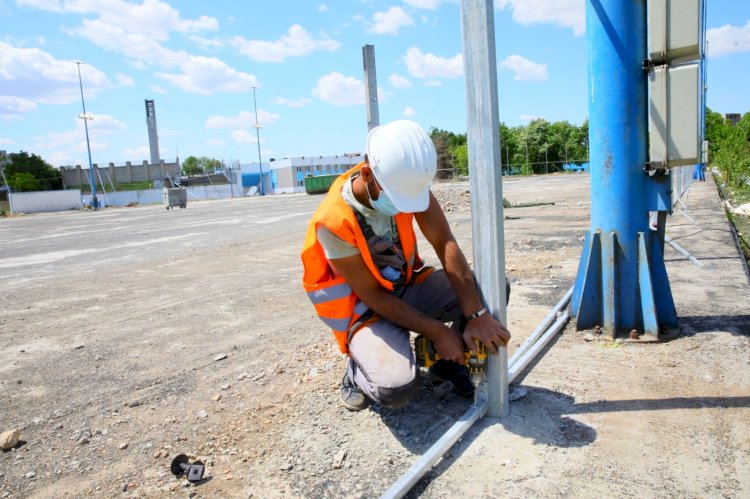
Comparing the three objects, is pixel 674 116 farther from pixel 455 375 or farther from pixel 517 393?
pixel 455 375

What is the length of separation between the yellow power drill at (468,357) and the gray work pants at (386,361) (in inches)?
3.4

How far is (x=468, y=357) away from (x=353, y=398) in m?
0.67

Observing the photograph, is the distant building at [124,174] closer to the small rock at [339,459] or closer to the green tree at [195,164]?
the green tree at [195,164]

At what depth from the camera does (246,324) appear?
4.62 metres

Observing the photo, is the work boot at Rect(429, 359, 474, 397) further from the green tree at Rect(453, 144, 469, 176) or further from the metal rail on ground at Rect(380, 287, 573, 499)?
the green tree at Rect(453, 144, 469, 176)

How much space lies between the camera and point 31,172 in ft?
169

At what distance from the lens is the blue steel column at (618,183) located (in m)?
3.09

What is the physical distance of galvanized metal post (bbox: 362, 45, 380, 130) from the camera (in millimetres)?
5422

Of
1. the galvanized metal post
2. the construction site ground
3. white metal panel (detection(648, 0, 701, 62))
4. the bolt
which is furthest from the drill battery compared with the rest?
the galvanized metal post

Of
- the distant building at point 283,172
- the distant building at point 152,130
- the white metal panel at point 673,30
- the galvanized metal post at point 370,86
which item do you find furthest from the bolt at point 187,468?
the distant building at point 152,130

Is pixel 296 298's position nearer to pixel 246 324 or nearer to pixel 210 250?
pixel 246 324

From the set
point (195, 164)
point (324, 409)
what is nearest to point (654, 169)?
point (324, 409)

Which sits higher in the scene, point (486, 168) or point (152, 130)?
point (152, 130)

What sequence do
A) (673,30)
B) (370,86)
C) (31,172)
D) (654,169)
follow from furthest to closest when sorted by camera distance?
(31,172), (370,86), (654,169), (673,30)
